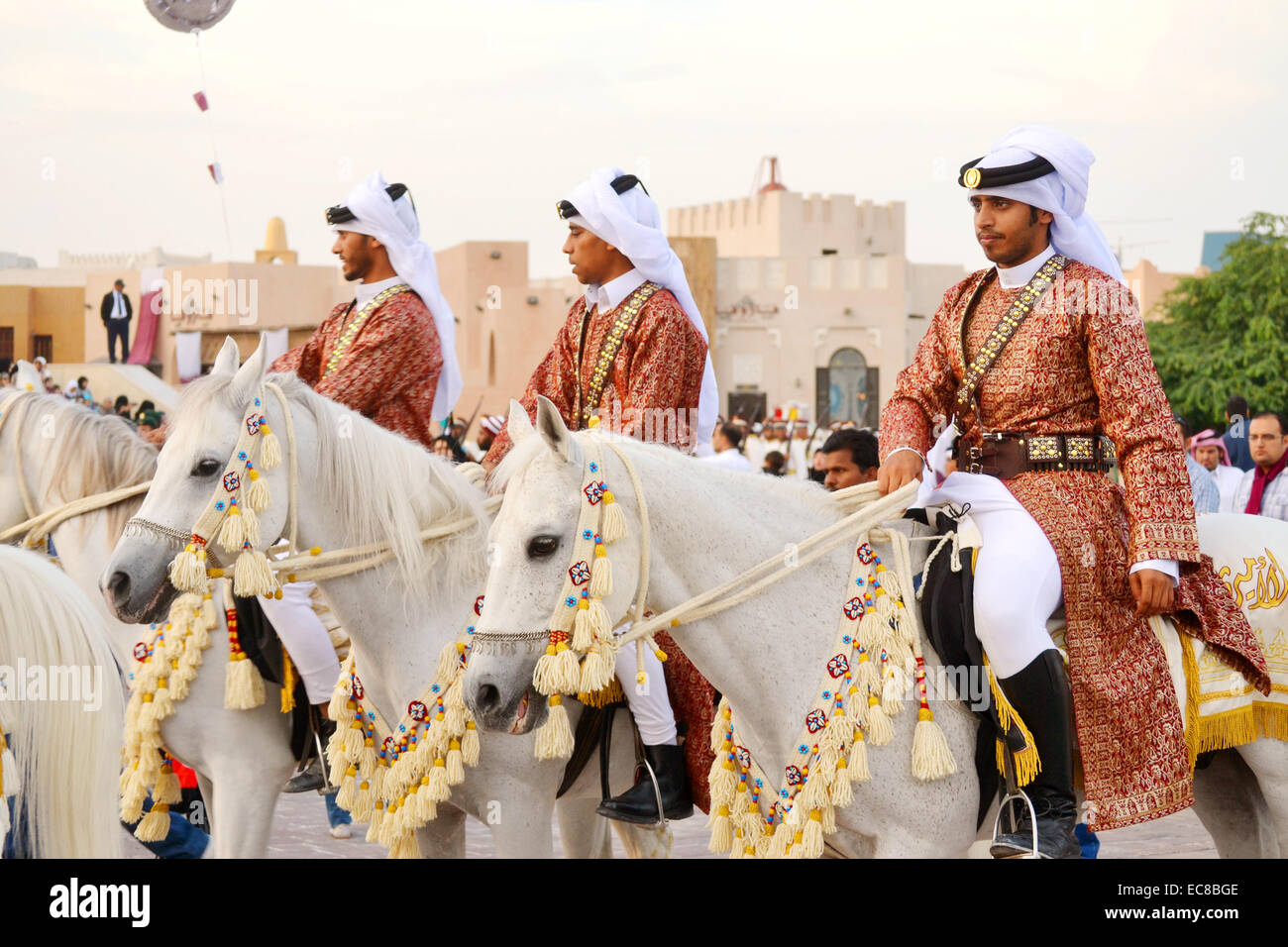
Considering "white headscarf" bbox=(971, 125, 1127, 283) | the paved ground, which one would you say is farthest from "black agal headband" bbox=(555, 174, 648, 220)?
the paved ground

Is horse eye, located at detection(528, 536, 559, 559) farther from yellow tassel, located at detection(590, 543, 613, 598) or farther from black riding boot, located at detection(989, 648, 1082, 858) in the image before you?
black riding boot, located at detection(989, 648, 1082, 858)

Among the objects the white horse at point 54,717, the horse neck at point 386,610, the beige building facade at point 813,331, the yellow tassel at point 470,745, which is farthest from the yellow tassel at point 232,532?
the beige building facade at point 813,331

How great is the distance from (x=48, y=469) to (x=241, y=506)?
1.55 metres

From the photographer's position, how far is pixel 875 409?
156 ft

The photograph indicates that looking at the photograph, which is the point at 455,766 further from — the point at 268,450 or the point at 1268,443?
the point at 1268,443

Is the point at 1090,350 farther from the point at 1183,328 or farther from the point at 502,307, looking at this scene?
the point at 502,307

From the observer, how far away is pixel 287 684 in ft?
15.8

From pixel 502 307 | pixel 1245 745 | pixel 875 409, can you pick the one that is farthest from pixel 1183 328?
pixel 1245 745

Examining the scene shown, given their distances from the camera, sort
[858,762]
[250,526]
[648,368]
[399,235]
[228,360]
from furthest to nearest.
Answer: [399,235] → [648,368] → [228,360] → [250,526] → [858,762]

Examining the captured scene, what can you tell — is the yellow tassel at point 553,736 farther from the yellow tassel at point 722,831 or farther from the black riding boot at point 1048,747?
the black riding boot at point 1048,747

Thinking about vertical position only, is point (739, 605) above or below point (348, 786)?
above

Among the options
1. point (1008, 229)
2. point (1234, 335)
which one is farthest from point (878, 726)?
point (1234, 335)

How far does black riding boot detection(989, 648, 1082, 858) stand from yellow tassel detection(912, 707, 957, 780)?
22cm

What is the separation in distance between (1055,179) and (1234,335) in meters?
33.9
